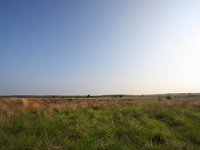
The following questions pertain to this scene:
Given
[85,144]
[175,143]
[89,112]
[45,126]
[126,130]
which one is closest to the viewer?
[85,144]

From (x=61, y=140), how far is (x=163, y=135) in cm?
374

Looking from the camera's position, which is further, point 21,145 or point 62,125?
point 62,125

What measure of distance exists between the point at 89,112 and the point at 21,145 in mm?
6174

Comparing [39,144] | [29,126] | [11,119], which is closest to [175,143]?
[39,144]

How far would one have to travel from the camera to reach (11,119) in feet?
32.0

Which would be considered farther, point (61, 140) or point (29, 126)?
point (29, 126)

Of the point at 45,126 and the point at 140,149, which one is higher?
the point at 45,126

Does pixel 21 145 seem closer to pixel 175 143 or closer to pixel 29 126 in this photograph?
pixel 29 126

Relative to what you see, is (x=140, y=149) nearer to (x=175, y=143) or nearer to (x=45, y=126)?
(x=175, y=143)

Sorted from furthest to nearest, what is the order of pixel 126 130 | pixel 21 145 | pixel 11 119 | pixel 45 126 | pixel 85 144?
pixel 11 119
pixel 126 130
pixel 45 126
pixel 85 144
pixel 21 145

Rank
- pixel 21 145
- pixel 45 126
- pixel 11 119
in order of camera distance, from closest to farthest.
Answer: pixel 21 145, pixel 45 126, pixel 11 119

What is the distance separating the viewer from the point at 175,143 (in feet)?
26.1

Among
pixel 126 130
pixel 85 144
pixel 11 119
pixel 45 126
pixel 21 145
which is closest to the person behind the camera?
pixel 21 145

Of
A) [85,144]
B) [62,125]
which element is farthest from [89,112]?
Result: [85,144]
